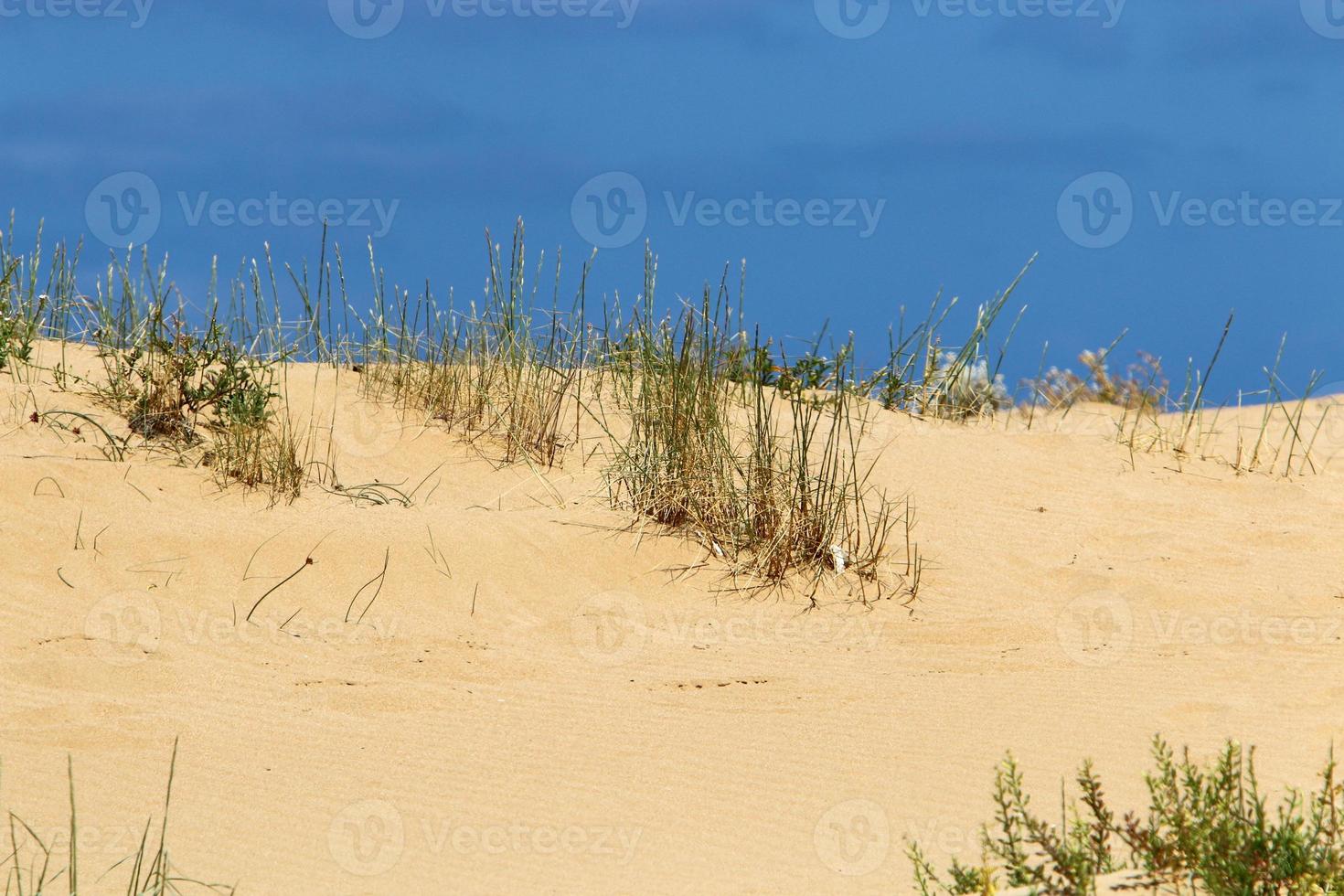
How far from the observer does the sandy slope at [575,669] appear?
3.35 m

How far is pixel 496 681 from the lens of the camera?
4.60m

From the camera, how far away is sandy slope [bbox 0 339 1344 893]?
335 cm

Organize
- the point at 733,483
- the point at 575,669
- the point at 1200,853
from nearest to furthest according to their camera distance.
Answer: the point at 1200,853 < the point at 575,669 < the point at 733,483

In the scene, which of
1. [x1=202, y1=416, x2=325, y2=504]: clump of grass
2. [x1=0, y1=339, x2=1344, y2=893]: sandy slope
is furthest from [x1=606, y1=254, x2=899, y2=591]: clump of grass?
[x1=202, y1=416, x2=325, y2=504]: clump of grass

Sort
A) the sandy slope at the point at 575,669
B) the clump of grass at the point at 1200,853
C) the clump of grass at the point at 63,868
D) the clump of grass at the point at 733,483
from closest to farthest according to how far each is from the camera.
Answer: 1. the clump of grass at the point at 1200,853
2. the clump of grass at the point at 63,868
3. the sandy slope at the point at 575,669
4. the clump of grass at the point at 733,483

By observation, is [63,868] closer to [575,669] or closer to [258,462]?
→ [575,669]

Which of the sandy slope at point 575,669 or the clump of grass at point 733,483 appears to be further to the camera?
the clump of grass at point 733,483

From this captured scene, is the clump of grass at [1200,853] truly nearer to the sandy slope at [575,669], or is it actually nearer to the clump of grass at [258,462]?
the sandy slope at [575,669]

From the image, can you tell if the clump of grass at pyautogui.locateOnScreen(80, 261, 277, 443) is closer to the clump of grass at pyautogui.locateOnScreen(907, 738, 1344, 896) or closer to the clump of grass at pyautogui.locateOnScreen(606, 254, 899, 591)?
the clump of grass at pyautogui.locateOnScreen(606, 254, 899, 591)

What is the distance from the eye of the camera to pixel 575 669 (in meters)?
4.75

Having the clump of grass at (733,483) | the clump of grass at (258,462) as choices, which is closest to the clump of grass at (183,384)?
the clump of grass at (258,462)

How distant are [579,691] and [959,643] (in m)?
1.52

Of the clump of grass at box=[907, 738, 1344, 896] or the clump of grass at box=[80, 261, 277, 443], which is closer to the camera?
the clump of grass at box=[907, 738, 1344, 896]

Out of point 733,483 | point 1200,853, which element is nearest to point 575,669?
point 733,483
